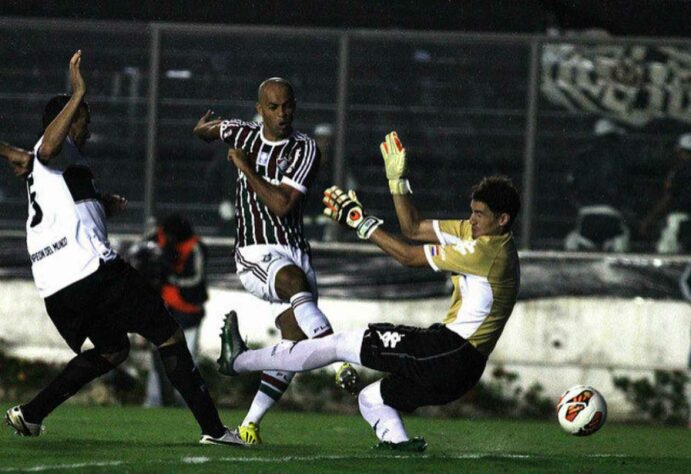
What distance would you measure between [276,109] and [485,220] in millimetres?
1884

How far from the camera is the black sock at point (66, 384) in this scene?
959 cm

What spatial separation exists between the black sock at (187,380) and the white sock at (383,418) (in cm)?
95

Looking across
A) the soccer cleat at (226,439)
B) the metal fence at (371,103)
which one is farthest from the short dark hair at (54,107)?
the metal fence at (371,103)

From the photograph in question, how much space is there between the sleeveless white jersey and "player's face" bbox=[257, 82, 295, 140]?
1617 mm

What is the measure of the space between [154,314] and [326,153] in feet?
24.0

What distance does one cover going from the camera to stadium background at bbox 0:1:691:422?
649 inches

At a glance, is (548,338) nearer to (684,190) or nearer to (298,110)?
(684,190)

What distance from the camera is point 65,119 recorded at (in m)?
9.09

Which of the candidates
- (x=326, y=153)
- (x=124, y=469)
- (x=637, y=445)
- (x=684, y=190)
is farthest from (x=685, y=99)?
(x=124, y=469)

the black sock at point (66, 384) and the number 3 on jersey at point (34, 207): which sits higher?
the number 3 on jersey at point (34, 207)

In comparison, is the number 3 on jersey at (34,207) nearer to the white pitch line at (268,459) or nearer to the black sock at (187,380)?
the black sock at (187,380)

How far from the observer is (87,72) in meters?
16.9

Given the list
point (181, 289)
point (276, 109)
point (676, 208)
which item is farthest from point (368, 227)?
point (676, 208)

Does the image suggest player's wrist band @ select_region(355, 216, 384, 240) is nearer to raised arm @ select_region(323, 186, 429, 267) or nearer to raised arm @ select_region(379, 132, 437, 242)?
raised arm @ select_region(323, 186, 429, 267)
